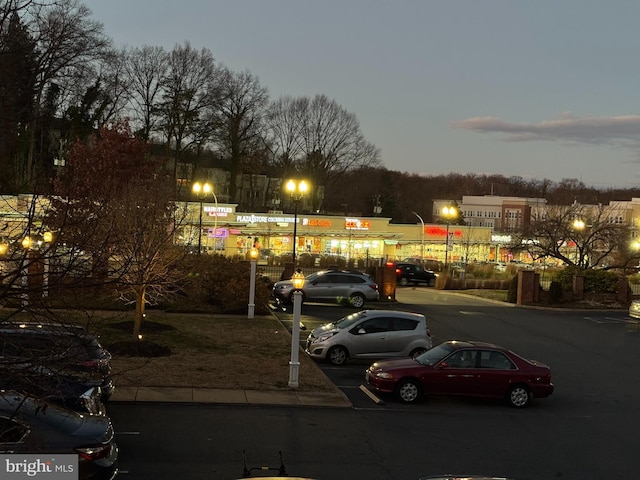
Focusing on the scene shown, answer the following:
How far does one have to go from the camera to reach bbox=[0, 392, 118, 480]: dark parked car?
8.26 metres

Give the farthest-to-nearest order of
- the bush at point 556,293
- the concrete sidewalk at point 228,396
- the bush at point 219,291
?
1. the bush at point 556,293
2. the bush at point 219,291
3. the concrete sidewalk at point 228,396

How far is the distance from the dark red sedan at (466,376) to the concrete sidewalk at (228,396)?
1.26 meters

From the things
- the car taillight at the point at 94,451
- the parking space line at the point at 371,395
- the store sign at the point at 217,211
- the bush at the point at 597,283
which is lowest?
the parking space line at the point at 371,395

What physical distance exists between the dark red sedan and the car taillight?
8.79 m

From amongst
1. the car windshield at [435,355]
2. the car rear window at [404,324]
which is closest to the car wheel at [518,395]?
the car windshield at [435,355]

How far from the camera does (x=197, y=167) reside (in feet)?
242

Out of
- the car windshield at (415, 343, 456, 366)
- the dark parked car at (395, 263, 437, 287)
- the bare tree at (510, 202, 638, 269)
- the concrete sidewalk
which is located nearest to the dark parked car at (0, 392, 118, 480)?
the concrete sidewalk

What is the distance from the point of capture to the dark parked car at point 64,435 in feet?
27.1

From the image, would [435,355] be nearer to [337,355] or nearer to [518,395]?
[518,395]

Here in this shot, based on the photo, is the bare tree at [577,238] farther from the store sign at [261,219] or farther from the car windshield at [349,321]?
the car windshield at [349,321]

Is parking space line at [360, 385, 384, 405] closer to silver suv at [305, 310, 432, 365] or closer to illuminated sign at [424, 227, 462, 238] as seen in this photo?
silver suv at [305, 310, 432, 365]

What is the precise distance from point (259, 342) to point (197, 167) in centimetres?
5220

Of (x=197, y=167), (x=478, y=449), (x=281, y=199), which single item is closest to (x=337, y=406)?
(x=478, y=449)

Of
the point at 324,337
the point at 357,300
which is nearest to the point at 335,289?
the point at 357,300
